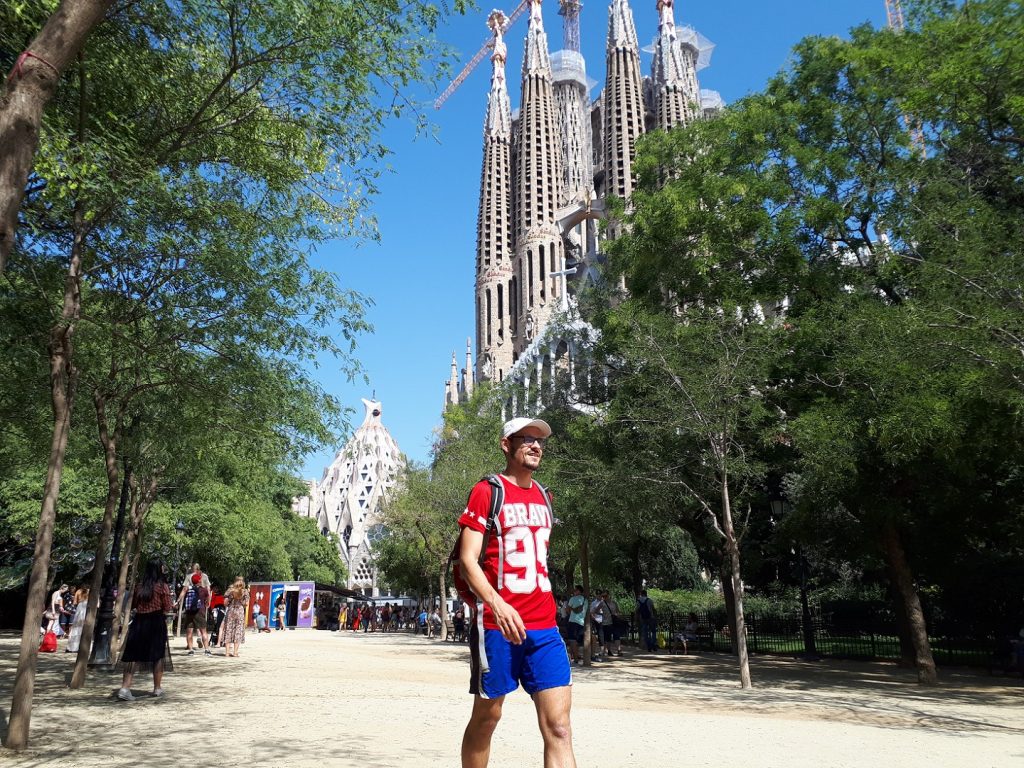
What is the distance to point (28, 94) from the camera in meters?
4.75

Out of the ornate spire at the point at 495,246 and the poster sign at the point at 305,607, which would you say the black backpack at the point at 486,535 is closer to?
the poster sign at the point at 305,607

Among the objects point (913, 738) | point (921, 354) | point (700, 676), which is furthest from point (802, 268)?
point (913, 738)

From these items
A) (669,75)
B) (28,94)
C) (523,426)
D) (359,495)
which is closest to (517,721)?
(523,426)

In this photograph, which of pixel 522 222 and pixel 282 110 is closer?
pixel 282 110

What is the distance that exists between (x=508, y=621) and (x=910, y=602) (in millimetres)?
12306

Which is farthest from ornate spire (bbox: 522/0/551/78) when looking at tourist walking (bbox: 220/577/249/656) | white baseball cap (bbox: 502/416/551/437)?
white baseball cap (bbox: 502/416/551/437)

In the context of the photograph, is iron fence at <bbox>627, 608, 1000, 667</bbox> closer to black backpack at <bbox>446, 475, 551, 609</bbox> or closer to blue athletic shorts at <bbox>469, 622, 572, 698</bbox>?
blue athletic shorts at <bbox>469, 622, 572, 698</bbox>

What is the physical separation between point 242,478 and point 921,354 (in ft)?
47.8

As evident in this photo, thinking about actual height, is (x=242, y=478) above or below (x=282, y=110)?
below

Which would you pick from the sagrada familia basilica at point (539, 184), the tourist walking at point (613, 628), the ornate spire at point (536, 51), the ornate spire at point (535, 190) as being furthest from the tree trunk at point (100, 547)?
the ornate spire at point (536, 51)

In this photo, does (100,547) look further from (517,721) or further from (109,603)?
(517,721)

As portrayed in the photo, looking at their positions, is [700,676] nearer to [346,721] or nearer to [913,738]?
[913,738]

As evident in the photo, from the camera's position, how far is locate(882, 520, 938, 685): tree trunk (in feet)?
42.3

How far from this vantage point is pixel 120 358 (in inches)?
395
